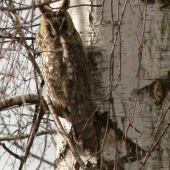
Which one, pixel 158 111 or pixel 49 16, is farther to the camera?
pixel 49 16

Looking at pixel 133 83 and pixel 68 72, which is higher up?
pixel 68 72

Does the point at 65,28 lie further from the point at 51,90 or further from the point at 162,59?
the point at 162,59

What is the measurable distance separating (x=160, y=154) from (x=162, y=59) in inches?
16.8

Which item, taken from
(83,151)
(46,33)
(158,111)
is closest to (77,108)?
(83,151)

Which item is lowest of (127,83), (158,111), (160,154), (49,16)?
(160,154)

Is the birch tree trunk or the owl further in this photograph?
the owl

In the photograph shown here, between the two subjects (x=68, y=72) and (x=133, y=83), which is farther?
(x=68, y=72)

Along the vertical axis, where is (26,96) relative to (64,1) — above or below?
below

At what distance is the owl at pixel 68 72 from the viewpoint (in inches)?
55.9

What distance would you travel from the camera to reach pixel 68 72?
156cm

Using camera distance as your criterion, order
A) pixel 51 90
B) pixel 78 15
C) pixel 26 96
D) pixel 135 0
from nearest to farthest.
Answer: pixel 26 96, pixel 135 0, pixel 78 15, pixel 51 90

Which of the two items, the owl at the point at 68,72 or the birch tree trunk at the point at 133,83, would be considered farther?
the owl at the point at 68,72

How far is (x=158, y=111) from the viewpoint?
1.29 metres

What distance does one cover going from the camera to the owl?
1.42m
